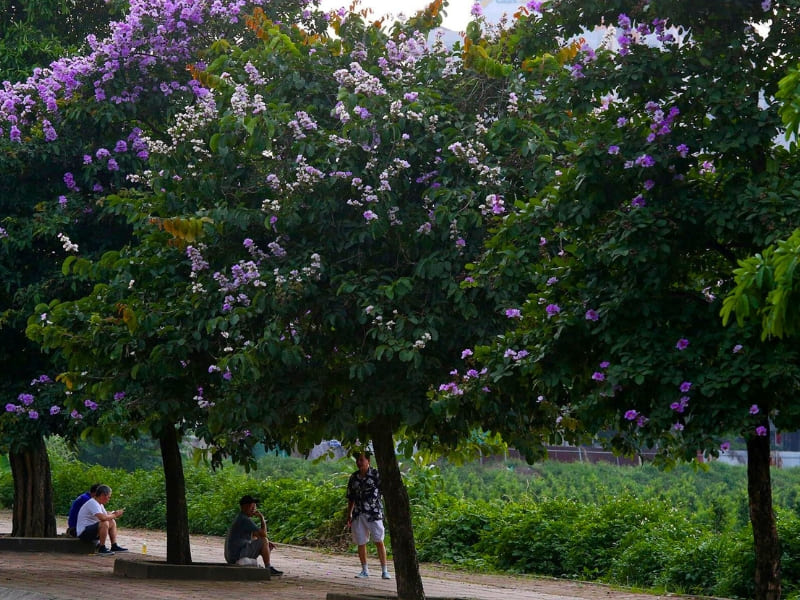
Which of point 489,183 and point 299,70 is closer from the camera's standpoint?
point 489,183

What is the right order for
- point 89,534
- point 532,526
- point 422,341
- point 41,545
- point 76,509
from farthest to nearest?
point 76,509, point 89,534, point 41,545, point 532,526, point 422,341

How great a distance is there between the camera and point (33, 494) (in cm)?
2117

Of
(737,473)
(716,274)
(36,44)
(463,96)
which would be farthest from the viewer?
(737,473)

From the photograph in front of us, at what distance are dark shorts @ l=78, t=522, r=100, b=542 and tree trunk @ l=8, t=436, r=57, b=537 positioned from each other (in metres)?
0.89

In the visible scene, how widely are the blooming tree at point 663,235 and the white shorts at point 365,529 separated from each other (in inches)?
354

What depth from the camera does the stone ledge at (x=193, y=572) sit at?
53.4ft

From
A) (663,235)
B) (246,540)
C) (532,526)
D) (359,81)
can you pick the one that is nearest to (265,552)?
(246,540)

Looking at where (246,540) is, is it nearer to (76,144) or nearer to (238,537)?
(238,537)

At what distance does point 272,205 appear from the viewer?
1094 cm

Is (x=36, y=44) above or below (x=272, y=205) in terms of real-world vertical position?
above

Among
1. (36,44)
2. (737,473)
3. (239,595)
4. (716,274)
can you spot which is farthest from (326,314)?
(737,473)

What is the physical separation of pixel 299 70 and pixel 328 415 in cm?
317

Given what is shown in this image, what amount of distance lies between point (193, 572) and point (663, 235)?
1005 cm

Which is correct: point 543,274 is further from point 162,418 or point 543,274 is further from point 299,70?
point 162,418
